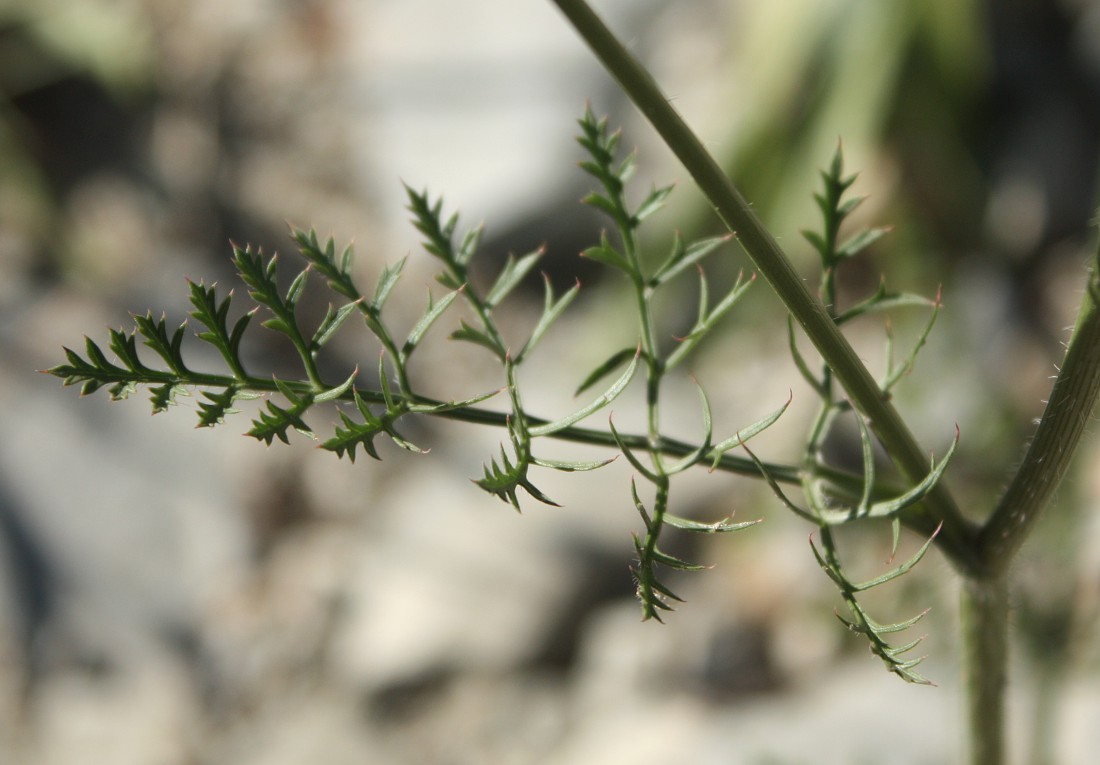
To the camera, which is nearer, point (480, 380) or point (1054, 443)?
point (1054, 443)

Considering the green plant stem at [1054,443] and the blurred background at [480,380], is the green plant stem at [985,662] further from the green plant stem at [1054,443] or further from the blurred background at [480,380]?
the blurred background at [480,380]

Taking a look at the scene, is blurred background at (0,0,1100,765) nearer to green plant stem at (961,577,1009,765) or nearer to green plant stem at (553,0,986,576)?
green plant stem at (961,577,1009,765)

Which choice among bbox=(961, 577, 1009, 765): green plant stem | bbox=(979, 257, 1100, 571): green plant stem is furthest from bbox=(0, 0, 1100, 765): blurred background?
bbox=(979, 257, 1100, 571): green plant stem

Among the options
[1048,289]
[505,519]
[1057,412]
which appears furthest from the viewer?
[505,519]

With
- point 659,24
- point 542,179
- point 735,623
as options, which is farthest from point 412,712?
point 659,24

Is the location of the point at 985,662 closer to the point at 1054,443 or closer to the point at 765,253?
the point at 1054,443

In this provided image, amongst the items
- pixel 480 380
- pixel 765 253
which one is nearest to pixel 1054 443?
pixel 765 253

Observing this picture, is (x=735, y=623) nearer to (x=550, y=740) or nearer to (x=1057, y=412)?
(x=550, y=740)
